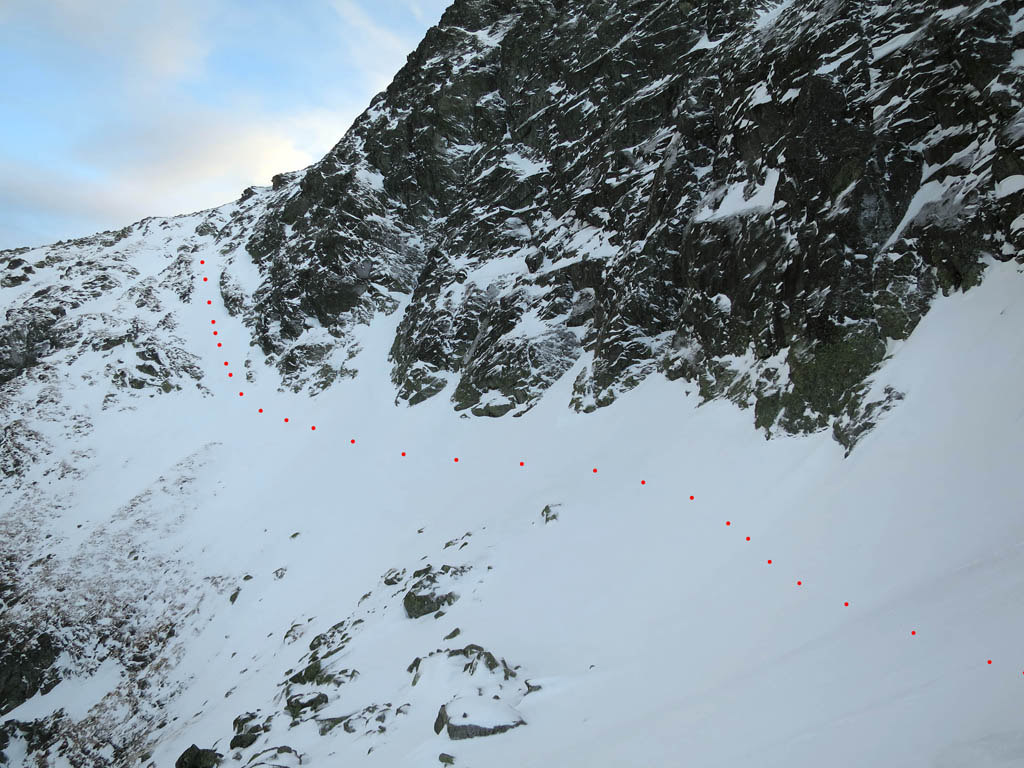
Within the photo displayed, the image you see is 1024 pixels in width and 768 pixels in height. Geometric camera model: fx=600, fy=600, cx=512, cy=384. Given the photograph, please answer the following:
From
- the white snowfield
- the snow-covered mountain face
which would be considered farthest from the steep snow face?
the white snowfield

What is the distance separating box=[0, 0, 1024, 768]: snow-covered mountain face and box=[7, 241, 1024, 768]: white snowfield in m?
0.11

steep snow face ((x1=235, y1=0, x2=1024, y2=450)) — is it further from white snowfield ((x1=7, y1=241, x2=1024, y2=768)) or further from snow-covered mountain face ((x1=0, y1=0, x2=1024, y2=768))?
white snowfield ((x1=7, y1=241, x2=1024, y2=768))

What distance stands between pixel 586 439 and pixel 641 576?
10.5 metres

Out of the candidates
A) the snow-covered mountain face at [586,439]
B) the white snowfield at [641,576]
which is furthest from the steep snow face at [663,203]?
the white snowfield at [641,576]

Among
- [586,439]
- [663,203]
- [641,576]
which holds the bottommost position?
[641,576]

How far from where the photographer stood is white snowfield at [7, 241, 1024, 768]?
25.2 feet

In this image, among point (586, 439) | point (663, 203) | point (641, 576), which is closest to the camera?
point (641, 576)

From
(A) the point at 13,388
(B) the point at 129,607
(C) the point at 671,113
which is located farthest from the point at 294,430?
(C) the point at 671,113

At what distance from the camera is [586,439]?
26188mm

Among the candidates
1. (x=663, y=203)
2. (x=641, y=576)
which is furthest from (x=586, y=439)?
(x=663, y=203)

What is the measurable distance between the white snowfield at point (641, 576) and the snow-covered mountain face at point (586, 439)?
0.36ft

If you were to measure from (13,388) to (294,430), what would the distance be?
22.0 m

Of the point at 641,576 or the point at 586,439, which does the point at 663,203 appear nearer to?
the point at 586,439

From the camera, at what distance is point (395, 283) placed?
161 ft
